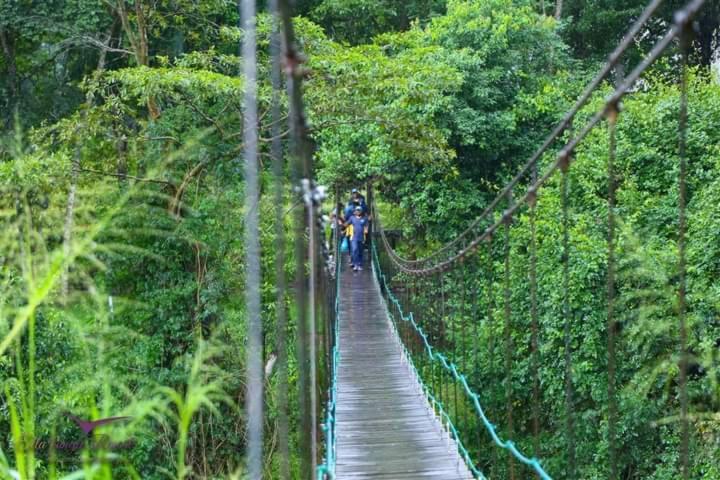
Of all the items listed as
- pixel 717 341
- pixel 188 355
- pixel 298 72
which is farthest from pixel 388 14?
pixel 298 72

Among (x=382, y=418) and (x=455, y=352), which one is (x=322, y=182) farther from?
(x=382, y=418)

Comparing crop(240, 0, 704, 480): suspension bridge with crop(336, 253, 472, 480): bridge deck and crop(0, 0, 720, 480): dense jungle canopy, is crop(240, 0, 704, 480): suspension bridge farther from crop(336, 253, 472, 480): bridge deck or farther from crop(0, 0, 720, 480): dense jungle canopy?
crop(0, 0, 720, 480): dense jungle canopy

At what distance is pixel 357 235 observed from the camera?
8.52 metres

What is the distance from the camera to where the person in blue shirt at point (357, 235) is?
8.11m

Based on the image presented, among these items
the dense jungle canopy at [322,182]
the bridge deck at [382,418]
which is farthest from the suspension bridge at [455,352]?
the dense jungle canopy at [322,182]

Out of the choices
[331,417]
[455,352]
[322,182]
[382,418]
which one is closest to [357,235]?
[322,182]

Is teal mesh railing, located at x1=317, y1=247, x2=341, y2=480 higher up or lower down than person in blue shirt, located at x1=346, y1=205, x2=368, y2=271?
lower down

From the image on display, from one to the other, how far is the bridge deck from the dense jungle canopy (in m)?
0.61

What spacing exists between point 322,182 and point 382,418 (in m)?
3.32

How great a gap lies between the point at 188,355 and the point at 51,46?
4187mm

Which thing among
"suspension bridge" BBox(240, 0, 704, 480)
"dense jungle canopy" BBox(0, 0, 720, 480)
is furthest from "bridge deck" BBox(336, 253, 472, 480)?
"dense jungle canopy" BBox(0, 0, 720, 480)

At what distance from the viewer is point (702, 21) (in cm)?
827

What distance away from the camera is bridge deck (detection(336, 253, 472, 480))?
12.7 feet

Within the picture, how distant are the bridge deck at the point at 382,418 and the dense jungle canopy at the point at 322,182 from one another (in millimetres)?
606
